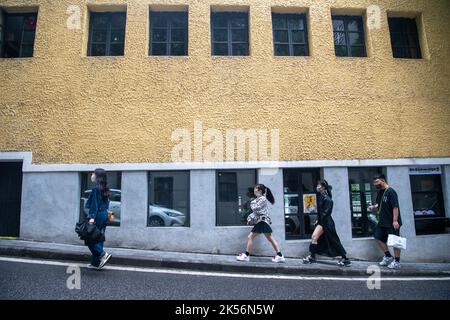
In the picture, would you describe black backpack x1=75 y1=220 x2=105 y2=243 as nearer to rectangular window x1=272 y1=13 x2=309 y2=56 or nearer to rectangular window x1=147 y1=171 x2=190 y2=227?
rectangular window x1=147 y1=171 x2=190 y2=227

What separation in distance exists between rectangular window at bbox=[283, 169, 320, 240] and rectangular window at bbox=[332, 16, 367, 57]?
→ 3929 millimetres

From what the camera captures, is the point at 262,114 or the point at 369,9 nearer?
the point at 262,114

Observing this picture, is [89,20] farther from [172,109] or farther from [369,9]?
[369,9]

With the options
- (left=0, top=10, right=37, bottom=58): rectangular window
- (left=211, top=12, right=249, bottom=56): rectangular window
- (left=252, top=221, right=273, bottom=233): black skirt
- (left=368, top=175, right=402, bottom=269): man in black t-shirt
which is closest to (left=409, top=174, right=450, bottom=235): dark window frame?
(left=368, top=175, right=402, bottom=269): man in black t-shirt

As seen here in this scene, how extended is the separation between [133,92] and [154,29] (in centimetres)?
216

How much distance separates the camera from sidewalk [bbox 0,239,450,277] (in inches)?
242

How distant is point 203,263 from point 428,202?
6.90m

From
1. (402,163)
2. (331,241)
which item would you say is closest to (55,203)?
(331,241)

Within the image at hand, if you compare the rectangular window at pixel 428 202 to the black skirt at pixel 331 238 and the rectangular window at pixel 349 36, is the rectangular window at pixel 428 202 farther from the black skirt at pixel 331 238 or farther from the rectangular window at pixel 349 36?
the rectangular window at pixel 349 36

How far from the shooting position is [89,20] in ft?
28.5

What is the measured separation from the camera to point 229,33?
8.77 m

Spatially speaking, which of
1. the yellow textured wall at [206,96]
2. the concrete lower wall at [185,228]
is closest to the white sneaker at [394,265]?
the concrete lower wall at [185,228]

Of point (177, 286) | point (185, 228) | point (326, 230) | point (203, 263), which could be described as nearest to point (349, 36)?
point (326, 230)

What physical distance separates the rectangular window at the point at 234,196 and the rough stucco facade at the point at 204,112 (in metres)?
0.27
